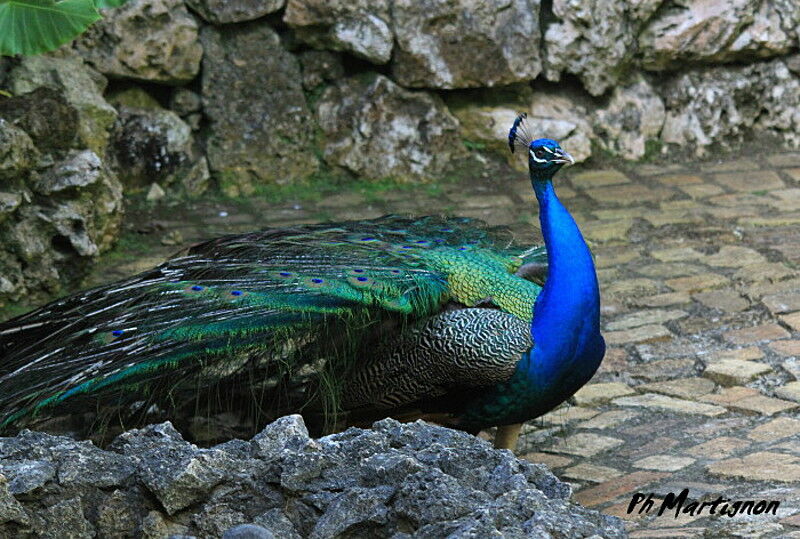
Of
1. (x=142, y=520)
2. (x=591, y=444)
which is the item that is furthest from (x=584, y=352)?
(x=142, y=520)

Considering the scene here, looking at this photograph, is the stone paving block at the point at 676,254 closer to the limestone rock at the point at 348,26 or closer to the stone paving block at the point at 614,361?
the stone paving block at the point at 614,361

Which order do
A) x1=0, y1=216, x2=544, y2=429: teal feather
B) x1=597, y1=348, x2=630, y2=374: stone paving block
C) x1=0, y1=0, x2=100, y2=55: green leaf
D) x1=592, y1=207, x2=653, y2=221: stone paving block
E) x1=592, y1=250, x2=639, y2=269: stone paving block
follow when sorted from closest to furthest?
x1=0, y1=216, x2=544, y2=429: teal feather
x1=597, y1=348, x2=630, y2=374: stone paving block
x1=0, y1=0, x2=100, y2=55: green leaf
x1=592, y1=250, x2=639, y2=269: stone paving block
x1=592, y1=207, x2=653, y2=221: stone paving block

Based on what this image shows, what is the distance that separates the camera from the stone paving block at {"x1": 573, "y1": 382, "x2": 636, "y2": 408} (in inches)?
191

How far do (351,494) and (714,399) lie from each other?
240cm

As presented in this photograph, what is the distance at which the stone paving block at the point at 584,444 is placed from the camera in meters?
4.42

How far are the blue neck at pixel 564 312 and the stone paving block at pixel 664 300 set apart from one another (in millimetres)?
1609

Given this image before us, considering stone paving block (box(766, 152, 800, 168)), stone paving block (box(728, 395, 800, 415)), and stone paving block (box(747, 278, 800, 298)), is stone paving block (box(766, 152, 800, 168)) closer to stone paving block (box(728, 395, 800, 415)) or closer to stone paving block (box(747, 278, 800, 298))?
stone paving block (box(747, 278, 800, 298))

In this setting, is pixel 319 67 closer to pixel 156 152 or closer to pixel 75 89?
pixel 156 152

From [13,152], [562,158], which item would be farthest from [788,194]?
[13,152]

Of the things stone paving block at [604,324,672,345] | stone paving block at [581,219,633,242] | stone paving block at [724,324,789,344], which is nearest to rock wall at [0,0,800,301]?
stone paving block at [581,219,633,242]

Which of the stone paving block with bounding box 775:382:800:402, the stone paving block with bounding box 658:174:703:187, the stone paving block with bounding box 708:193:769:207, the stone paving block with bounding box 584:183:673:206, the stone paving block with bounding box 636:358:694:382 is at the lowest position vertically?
the stone paving block with bounding box 636:358:694:382

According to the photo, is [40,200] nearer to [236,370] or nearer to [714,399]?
[236,370]

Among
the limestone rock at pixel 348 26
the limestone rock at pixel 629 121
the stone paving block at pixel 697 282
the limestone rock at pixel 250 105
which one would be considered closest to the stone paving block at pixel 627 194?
the limestone rock at pixel 629 121

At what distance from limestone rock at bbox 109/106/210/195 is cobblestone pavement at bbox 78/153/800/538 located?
0.25 meters
